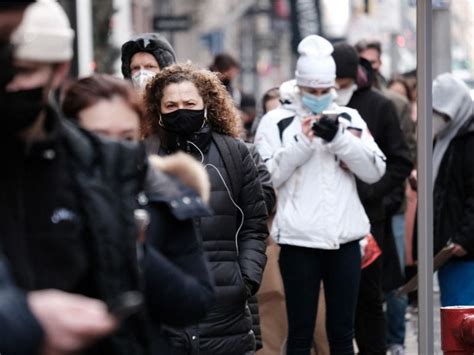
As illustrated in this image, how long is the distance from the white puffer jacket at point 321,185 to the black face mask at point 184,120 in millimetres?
1612

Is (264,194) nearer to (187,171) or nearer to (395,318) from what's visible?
(395,318)

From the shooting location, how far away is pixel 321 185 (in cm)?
838

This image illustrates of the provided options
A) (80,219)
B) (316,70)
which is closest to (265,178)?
(316,70)

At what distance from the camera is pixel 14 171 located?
3162mm

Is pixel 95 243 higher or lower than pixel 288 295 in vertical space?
higher

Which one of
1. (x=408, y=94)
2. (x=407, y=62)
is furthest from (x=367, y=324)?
(x=407, y=62)

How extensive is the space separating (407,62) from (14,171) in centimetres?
5416

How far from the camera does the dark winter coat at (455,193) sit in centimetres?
820

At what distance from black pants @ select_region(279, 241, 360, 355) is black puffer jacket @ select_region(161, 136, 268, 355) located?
1.30m

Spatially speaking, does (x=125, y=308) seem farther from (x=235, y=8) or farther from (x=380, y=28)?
(x=235, y=8)

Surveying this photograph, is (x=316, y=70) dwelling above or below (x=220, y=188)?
above

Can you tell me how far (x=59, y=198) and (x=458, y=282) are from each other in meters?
5.28

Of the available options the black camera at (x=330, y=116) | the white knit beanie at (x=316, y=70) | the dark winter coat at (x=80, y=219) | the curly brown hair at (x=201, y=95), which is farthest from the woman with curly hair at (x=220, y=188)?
the dark winter coat at (x=80, y=219)

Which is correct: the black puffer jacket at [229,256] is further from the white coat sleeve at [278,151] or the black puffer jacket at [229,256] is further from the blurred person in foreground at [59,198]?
the blurred person in foreground at [59,198]
